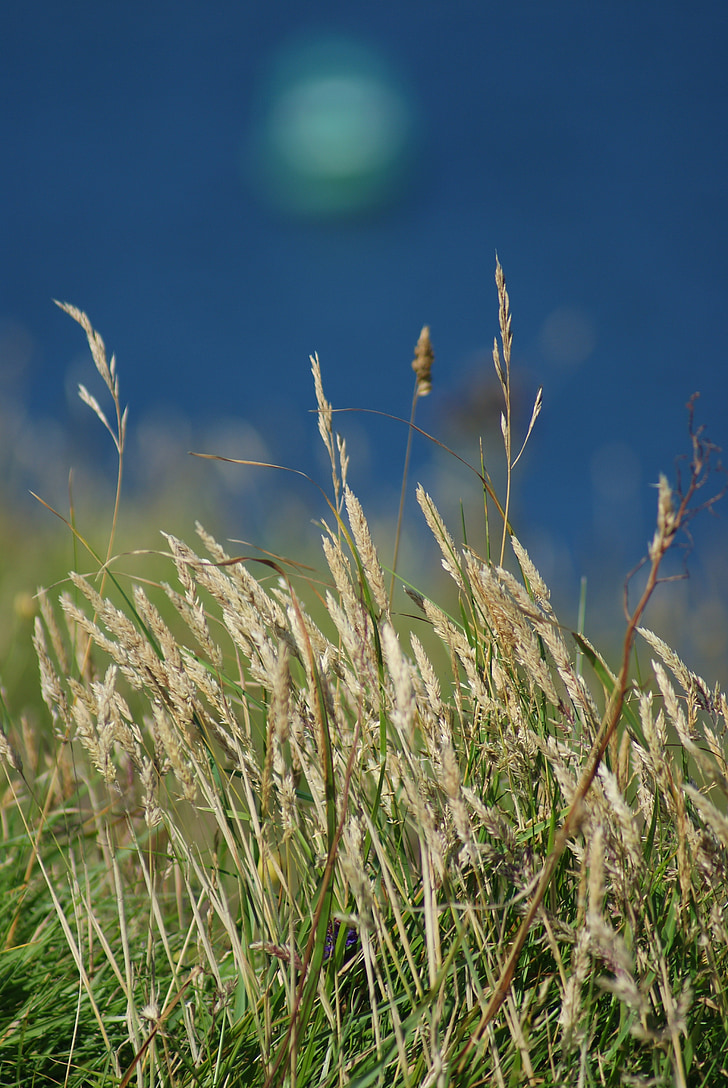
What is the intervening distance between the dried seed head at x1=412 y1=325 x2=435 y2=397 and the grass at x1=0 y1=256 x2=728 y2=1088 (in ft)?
0.96

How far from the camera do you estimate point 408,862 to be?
129cm

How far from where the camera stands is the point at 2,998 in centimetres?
143

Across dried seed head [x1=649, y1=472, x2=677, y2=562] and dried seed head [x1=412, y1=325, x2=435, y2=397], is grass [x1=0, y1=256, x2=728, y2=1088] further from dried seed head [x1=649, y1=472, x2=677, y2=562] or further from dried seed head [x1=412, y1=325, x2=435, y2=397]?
dried seed head [x1=412, y1=325, x2=435, y2=397]

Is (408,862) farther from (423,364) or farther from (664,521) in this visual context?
(423,364)

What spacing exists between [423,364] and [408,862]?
1044 mm

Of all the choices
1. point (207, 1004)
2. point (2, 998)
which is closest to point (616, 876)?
point (207, 1004)

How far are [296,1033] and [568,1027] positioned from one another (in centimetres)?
35

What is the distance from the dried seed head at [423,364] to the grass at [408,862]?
11.5 inches

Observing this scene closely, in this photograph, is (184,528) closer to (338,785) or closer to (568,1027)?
(338,785)

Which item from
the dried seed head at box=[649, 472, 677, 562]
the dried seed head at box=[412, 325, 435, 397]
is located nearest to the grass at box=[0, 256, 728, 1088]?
the dried seed head at box=[649, 472, 677, 562]

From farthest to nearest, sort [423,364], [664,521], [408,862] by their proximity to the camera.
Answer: [423,364], [408,862], [664,521]

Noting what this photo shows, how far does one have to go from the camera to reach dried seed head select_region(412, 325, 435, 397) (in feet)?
5.41

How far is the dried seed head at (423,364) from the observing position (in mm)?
1649

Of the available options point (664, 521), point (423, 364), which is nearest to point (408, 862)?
point (664, 521)
